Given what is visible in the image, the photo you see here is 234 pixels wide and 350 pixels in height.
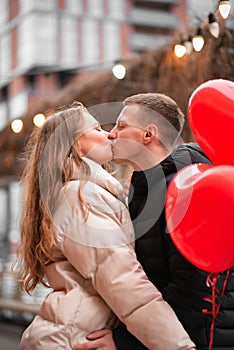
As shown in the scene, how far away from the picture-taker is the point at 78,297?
307 centimetres

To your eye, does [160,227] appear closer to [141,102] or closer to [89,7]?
[141,102]

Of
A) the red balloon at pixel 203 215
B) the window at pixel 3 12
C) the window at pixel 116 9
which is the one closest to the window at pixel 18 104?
the window at pixel 3 12

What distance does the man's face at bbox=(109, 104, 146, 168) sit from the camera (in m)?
3.20

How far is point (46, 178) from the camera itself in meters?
3.25

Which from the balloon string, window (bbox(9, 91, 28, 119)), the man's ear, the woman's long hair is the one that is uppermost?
Result: the man's ear

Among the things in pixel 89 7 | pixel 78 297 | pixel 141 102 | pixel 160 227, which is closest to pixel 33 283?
pixel 78 297

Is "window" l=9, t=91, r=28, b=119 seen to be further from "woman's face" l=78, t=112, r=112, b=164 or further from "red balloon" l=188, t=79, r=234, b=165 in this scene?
"red balloon" l=188, t=79, r=234, b=165

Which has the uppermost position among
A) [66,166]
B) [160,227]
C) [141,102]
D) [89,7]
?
[141,102]

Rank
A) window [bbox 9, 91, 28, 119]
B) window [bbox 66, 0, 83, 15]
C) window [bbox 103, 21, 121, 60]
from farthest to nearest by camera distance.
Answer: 1. window [bbox 103, 21, 121, 60]
2. window [bbox 66, 0, 83, 15]
3. window [bbox 9, 91, 28, 119]

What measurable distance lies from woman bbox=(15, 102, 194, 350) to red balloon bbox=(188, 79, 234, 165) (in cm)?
39

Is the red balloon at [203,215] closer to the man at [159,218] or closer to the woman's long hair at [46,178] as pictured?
the man at [159,218]

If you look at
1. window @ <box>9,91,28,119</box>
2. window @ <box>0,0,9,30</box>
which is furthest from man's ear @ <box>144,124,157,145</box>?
window @ <box>0,0,9,30</box>

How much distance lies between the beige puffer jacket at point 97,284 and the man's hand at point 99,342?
21mm

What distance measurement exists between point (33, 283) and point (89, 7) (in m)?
38.7
